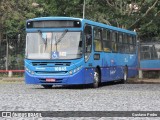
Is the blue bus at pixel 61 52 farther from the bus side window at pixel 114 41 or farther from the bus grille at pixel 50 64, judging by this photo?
the bus side window at pixel 114 41

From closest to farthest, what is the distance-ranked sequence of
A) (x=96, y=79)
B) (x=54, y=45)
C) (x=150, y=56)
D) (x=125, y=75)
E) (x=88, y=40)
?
(x=54, y=45) < (x=88, y=40) < (x=96, y=79) < (x=125, y=75) < (x=150, y=56)

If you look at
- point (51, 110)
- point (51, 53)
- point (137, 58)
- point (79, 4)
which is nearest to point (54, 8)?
point (79, 4)

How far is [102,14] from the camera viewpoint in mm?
38688

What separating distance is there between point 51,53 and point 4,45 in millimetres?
14556

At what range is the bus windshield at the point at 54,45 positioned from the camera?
73.4 feet

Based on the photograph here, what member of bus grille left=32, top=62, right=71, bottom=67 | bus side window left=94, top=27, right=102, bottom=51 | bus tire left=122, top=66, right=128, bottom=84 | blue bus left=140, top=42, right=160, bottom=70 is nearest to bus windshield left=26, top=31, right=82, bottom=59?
bus grille left=32, top=62, right=71, bottom=67

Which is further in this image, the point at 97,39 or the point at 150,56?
the point at 150,56

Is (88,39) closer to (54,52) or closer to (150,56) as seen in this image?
(54,52)

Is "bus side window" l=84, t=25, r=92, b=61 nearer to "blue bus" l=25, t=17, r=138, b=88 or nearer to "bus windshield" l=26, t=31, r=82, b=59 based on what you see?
"blue bus" l=25, t=17, r=138, b=88

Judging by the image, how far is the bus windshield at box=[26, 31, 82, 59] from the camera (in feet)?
73.4

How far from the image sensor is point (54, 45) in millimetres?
22625

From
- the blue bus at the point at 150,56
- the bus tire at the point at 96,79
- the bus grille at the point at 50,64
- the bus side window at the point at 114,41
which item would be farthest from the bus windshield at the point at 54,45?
the blue bus at the point at 150,56

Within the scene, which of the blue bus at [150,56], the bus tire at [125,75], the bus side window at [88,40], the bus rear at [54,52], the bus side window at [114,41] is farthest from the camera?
the blue bus at [150,56]

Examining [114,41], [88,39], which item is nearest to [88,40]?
[88,39]
